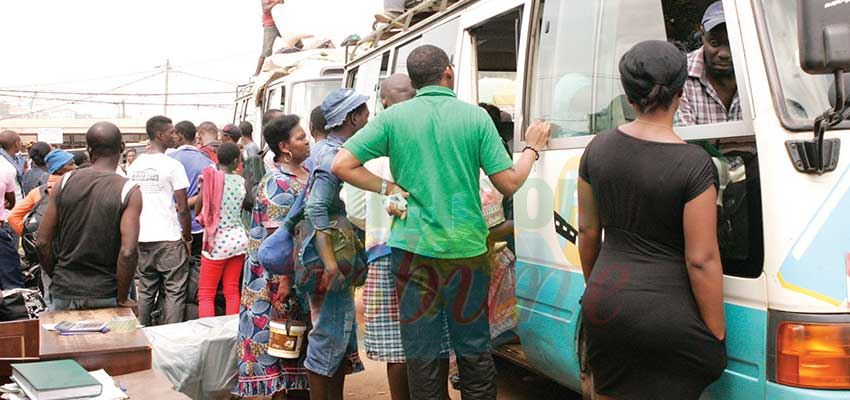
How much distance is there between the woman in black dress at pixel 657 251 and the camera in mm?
2682

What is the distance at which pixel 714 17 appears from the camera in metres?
3.21

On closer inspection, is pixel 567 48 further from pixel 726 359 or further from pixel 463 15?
pixel 726 359

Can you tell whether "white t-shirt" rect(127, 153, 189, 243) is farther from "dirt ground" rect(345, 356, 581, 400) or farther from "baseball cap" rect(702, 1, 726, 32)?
"baseball cap" rect(702, 1, 726, 32)

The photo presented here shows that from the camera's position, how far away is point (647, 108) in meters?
2.86

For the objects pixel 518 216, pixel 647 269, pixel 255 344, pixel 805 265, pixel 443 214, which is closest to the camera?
pixel 805 265

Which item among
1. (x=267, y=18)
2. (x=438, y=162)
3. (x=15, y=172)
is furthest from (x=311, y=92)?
(x=438, y=162)

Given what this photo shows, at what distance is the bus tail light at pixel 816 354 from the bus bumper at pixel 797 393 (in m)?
0.02

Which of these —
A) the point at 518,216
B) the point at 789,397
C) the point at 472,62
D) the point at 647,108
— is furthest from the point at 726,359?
the point at 472,62

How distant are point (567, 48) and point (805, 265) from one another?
177 cm

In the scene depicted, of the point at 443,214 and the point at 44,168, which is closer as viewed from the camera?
Result: the point at 443,214

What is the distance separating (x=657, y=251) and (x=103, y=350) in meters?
2.29

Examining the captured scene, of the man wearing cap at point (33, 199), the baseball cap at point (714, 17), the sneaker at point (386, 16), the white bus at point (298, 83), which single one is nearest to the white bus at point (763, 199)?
the baseball cap at point (714, 17)

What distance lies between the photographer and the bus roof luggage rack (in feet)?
19.7

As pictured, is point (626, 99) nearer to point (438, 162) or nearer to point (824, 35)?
point (438, 162)
